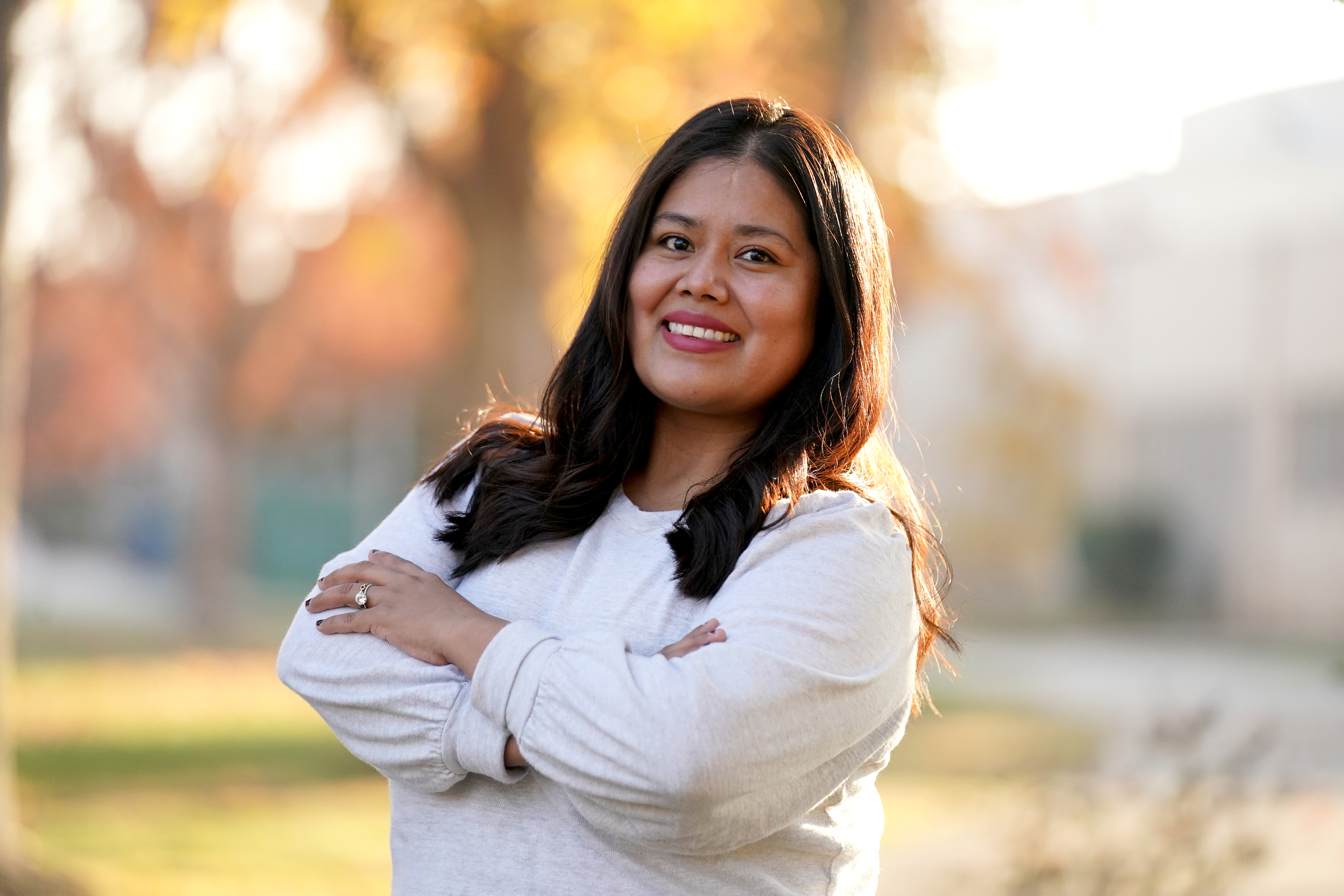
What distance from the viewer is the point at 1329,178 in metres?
17.4

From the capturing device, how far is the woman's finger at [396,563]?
234 centimetres

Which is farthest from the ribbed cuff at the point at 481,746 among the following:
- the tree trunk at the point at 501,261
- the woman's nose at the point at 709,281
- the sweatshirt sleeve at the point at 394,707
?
the tree trunk at the point at 501,261

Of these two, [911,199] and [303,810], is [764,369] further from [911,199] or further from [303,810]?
[911,199]

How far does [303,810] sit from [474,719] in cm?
662

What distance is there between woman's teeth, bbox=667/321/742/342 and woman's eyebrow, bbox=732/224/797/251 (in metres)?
0.17

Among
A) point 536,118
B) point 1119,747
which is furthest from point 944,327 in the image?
point 1119,747

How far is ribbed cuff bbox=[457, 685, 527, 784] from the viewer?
205 centimetres

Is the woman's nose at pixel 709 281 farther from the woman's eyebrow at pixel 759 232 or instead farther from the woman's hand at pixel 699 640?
the woman's hand at pixel 699 640

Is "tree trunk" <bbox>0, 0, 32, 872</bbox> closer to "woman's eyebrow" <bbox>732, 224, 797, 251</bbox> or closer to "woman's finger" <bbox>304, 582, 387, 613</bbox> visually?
"woman's finger" <bbox>304, 582, 387, 613</bbox>

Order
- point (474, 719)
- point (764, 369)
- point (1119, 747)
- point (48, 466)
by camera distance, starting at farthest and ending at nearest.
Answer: point (48, 466)
point (1119, 747)
point (764, 369)
point (474, 719)

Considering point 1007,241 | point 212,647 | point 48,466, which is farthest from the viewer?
point 48,466

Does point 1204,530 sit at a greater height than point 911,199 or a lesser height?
lesser

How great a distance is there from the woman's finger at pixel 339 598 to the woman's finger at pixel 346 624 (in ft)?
0.08

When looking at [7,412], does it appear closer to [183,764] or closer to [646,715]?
[183,764]
